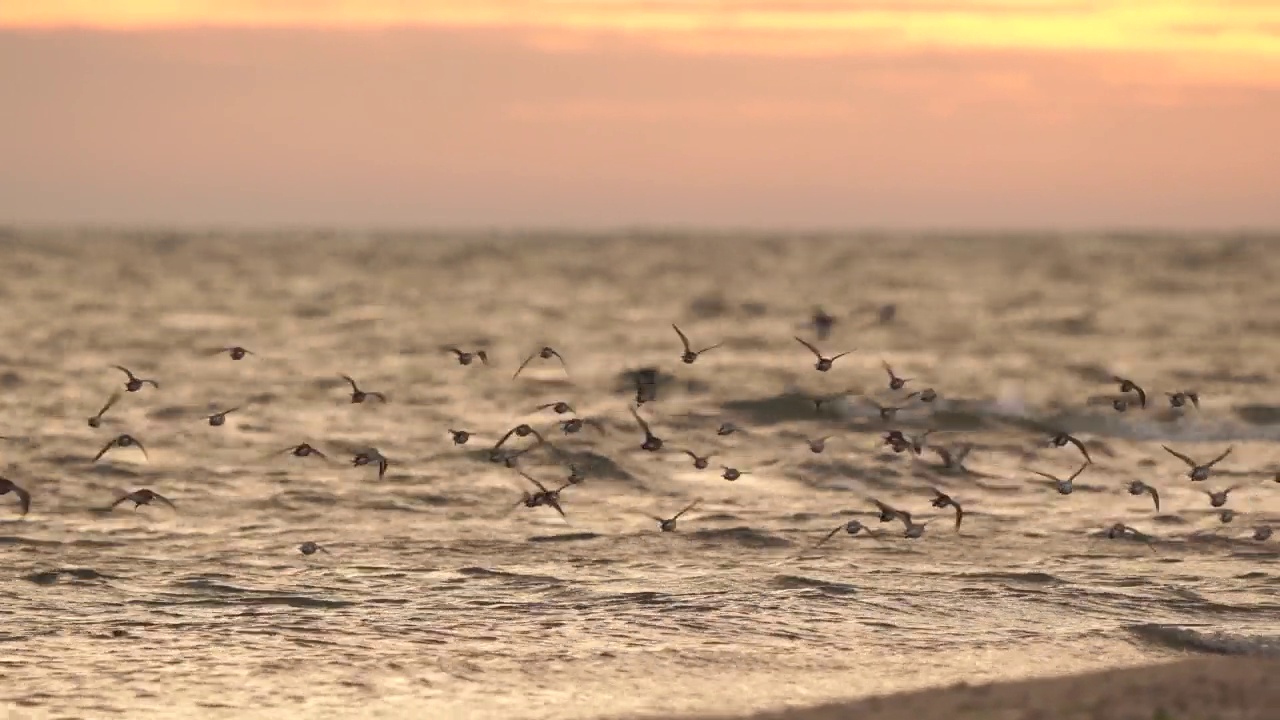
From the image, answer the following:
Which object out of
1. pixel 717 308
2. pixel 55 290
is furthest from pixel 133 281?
pixel 717 308

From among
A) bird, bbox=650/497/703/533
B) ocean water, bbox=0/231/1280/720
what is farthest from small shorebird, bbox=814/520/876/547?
bird, bbox=650/497/703/533

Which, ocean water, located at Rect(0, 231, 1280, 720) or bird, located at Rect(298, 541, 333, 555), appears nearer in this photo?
ocean water, located at Rect(0, 231, 1280, 720)

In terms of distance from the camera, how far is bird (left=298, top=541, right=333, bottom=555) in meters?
24.5

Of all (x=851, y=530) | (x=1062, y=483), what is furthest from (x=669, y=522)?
(x=1062, y=483)

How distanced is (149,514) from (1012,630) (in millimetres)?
13107

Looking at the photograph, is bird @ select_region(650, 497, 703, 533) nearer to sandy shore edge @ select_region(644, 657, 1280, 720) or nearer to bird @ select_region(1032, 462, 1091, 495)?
bird @ select_region(1032, 462, 1091, 495)

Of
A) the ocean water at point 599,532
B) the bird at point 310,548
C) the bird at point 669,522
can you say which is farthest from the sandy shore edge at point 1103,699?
the bird at point 669,522

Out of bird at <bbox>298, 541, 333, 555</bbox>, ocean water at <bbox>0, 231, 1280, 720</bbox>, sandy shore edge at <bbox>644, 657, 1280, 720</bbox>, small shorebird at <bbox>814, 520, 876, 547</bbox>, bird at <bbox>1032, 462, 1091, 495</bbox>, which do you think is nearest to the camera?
sandy shore edge at <bbox>644, 657, 1280, 720</bbox>

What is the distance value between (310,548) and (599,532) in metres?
4.11

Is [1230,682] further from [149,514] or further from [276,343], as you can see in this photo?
[276,343]

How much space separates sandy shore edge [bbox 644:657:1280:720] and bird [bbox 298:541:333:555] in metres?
9.07

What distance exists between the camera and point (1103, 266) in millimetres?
153500

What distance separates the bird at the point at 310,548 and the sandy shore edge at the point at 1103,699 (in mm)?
9070

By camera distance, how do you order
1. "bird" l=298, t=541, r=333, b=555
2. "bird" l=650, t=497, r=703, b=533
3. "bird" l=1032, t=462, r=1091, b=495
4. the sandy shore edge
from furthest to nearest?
"bird" l=1032, t=462, r=1091, b=495
"bird" l=650, t=497, r=703, b=533
"bird" l=298, t=541, r=333, b=555
the sandy shore edge
